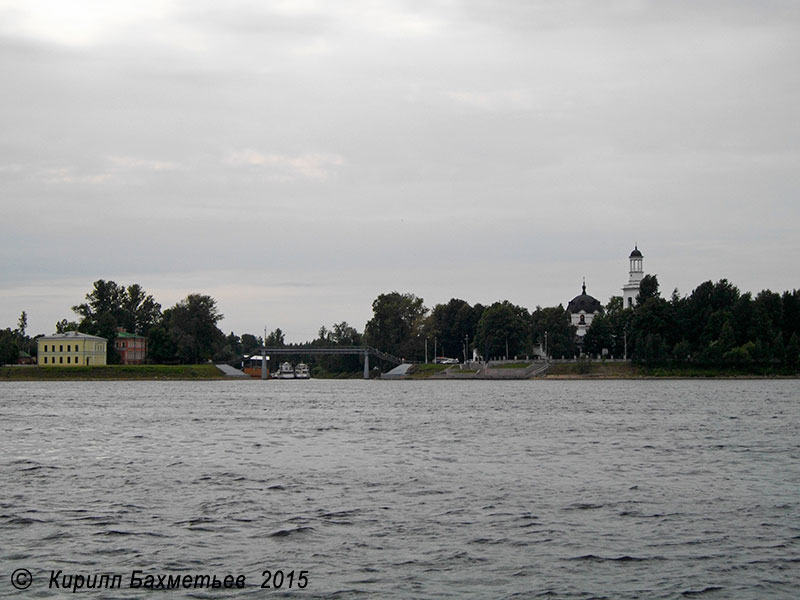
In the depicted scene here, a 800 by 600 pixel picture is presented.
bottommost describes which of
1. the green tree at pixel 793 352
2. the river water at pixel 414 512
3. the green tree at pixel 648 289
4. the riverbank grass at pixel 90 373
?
the river water at pixel 414 512

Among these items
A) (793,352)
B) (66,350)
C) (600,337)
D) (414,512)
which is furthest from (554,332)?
(414,512)

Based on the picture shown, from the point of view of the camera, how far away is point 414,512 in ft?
79.0

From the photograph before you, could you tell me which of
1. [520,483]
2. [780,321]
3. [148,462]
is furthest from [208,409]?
[780,321]

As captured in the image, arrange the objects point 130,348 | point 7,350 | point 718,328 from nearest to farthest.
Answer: point 718,328
point 7,350
point 130,348

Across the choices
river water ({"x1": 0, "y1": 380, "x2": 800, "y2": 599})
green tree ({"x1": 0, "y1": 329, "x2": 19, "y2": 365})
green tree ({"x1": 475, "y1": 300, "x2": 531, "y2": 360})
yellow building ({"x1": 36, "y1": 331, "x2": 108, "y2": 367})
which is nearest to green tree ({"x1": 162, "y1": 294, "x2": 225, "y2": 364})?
yellow building ({"x1": 36, "y1": 331, "x2": 108, "y2": 367})

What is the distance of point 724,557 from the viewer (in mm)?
19297

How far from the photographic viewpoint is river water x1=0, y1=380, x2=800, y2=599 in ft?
58.2

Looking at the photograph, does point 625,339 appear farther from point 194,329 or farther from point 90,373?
point 90,373

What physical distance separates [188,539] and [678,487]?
14714 millimetres

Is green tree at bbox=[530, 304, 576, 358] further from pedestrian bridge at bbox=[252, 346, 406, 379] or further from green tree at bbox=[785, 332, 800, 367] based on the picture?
green tree at bbox=[785, 332, 800, 367]

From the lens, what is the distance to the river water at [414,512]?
1775cm

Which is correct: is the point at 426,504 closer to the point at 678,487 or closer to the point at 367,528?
the point at 367,528

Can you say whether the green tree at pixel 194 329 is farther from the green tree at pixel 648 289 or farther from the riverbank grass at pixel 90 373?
the green tree at pixel 648 289

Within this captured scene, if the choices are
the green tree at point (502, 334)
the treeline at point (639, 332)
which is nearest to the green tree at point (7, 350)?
the treeline at point (639, 332)
